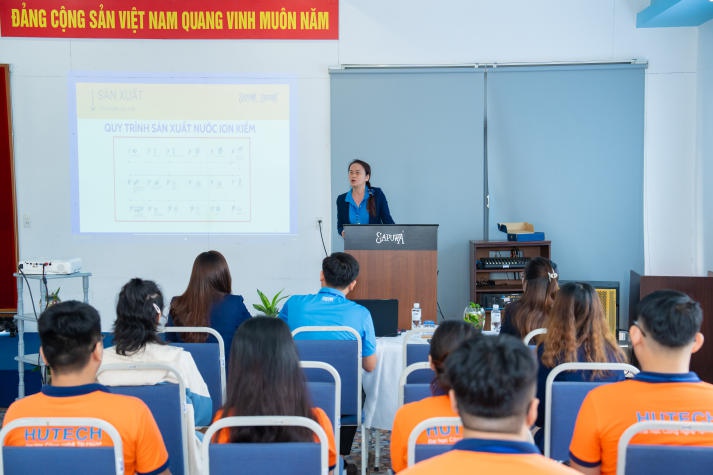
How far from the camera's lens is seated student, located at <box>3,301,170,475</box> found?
1.81 metres

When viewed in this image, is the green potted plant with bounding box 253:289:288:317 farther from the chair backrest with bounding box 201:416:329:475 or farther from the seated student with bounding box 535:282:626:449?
the chair backrest with bounding box 201:416:329:475

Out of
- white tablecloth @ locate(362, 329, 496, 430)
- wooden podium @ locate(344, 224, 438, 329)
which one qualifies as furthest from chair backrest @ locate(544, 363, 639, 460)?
wooden podium @ locate(344, 224, 438, 329)

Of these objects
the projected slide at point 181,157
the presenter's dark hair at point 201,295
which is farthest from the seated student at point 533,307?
the projected slide at point 181,157

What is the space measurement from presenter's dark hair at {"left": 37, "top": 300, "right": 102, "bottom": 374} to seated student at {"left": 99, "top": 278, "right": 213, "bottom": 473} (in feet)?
2.00

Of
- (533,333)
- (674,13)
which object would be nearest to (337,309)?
(533,333)

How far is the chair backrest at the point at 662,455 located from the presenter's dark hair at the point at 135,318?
174 cm

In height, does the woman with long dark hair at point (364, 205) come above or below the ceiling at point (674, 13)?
below

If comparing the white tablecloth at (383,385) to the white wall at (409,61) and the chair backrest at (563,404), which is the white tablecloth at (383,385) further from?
the white wall at (409,61)

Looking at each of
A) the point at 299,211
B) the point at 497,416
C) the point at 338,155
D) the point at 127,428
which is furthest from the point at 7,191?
the point at 497,416

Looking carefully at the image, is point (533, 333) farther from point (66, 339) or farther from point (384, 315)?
point (66, 339)

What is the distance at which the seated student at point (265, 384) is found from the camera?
1854 mm

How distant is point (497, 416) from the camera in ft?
3.79

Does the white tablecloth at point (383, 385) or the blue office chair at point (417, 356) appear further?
the white tablecloth at point (383, 385)

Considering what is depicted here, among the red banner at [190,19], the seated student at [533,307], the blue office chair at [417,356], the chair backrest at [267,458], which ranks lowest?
the blue office chair at [417,356]
